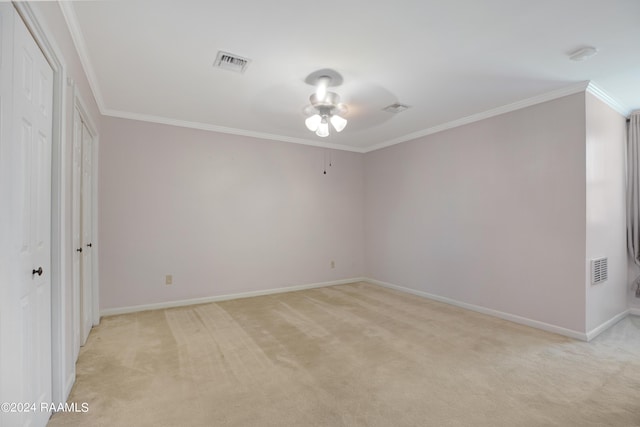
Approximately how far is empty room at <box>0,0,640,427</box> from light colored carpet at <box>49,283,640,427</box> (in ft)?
0.07

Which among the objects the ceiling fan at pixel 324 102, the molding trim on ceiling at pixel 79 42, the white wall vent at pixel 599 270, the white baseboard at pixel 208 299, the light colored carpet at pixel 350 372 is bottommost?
the light colored carpet at pixel 350 372

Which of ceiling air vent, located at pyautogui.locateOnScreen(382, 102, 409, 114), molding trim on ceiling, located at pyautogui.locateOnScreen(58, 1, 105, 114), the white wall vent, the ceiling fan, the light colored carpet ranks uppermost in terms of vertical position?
molding trim on ceiling, located at pyautogui.locateOnScreen(58, 1, 105, 114)

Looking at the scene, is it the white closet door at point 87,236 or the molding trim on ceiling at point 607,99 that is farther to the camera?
the molding trim on ceiling at point 607,99

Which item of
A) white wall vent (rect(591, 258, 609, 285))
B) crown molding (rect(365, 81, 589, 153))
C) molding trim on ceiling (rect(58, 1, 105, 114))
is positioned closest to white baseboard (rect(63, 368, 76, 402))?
molding trim on ceiling (rect(58, 1, 105, 114))

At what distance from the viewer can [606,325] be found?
3391mm

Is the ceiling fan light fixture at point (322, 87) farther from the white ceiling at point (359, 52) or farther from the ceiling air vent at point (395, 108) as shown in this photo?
the ceiling air vent at point (395, 108)

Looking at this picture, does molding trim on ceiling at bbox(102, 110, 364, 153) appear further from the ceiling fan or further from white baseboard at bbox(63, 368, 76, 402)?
white baseboard at bbox(63, 368, 76, 402)

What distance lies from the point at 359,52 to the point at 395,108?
140 cm

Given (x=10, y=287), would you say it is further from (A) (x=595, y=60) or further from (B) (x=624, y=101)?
(B) (x=624, y=101)

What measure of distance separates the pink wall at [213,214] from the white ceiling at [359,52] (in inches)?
25.3

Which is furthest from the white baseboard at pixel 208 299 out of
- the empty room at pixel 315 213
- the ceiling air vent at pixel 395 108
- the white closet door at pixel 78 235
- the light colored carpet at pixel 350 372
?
the ceiling air vent at pixel 395 108

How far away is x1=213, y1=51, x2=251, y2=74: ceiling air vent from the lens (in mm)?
2578

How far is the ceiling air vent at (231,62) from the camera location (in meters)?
2.58

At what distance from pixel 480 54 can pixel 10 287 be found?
3.35m
